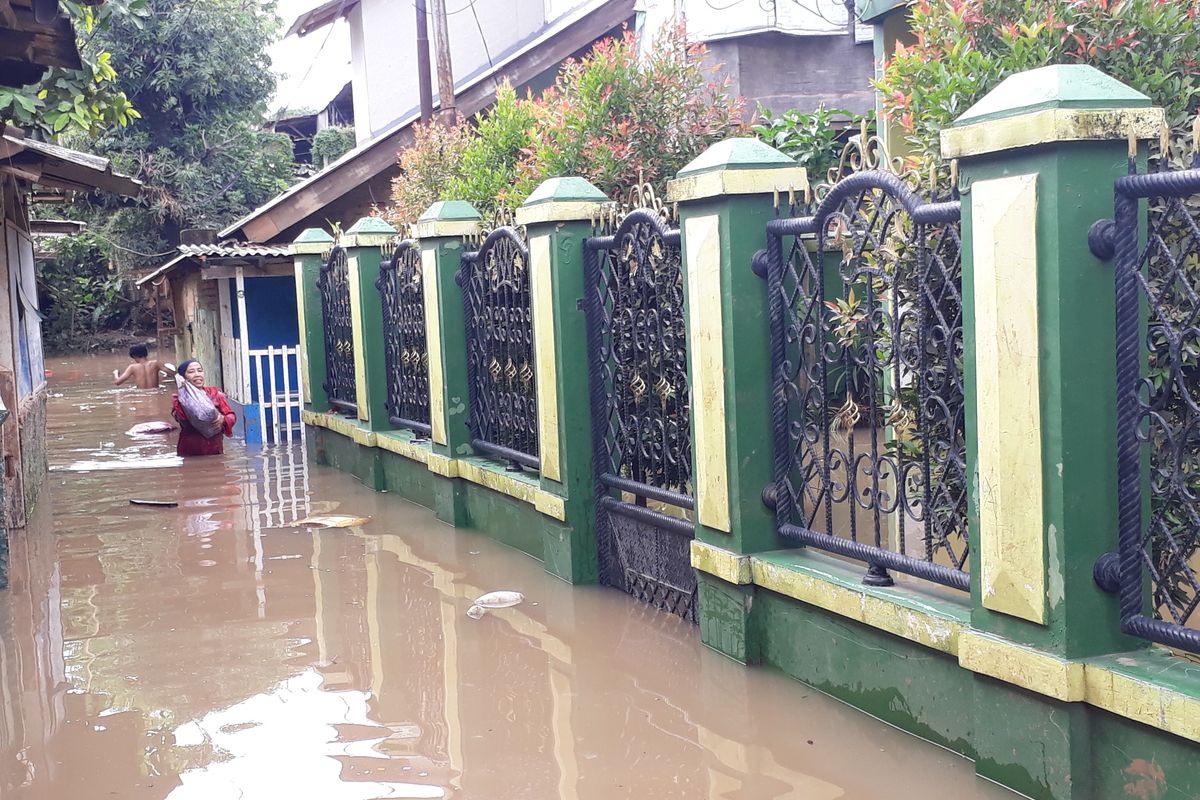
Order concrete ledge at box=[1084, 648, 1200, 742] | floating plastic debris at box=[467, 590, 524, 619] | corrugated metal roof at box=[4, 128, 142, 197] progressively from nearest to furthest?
concrete ledge at box=[1084, 648, 1200, 742] → floating plastic debris at box=[467, 590, 524, 619] → corrugated metal roof at box=[4, 128, 142, 197]

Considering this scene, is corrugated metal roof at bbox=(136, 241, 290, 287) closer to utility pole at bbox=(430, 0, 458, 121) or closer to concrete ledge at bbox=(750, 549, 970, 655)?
utility pole at bbox=(430, 0, 458, 121)

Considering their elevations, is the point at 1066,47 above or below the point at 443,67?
below

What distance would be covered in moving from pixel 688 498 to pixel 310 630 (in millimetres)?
2211

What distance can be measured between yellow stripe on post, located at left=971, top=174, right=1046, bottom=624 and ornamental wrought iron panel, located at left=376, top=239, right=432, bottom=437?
6.00 meters

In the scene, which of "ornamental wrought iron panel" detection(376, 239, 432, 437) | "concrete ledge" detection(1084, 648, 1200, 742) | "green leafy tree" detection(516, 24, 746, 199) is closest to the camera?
"concrete ledge" detection(1084, 648, 1200, 742)

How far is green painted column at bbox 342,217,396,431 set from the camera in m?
11.0

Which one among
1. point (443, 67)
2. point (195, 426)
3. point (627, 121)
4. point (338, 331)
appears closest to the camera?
point (627, 121)

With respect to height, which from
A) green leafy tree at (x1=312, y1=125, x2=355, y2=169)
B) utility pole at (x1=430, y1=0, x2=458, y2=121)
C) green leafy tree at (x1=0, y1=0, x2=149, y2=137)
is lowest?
green leafy tree at (x1=0, y1=0, x2=149, y2=137)

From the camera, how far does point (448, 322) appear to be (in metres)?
9.01

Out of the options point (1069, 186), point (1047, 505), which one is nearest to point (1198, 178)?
point (1069, 186)

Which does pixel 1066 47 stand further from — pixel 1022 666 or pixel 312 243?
pixel 312 243

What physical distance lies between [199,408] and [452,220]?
231 inches

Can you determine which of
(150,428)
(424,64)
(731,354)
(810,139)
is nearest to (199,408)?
(150,428)

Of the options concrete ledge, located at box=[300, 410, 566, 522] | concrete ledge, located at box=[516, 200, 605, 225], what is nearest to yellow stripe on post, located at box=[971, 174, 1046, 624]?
concrete ledge, located at box=[516, 200, 605, 225]
